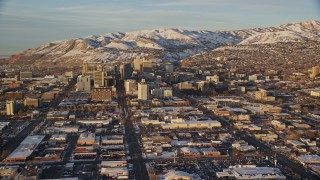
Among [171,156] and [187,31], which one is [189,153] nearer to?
[171,156]

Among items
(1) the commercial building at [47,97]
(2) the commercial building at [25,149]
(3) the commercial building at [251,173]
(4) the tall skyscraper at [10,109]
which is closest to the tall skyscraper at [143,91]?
(1) the commercial building at [47,97]

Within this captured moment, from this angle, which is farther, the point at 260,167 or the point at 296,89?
the point at 296,89

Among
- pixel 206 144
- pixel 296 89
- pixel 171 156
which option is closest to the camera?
pixel 171 156

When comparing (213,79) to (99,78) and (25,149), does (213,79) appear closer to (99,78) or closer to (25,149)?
(99,78)

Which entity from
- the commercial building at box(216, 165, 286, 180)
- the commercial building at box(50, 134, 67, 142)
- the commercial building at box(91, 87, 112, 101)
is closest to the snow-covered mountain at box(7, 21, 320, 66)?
the commercial building at box(91, 87, 112, 101)

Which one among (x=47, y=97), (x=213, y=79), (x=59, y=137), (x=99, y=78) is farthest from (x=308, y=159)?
(x=213, y=79)

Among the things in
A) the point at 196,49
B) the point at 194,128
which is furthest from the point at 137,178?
the point at 196,49
